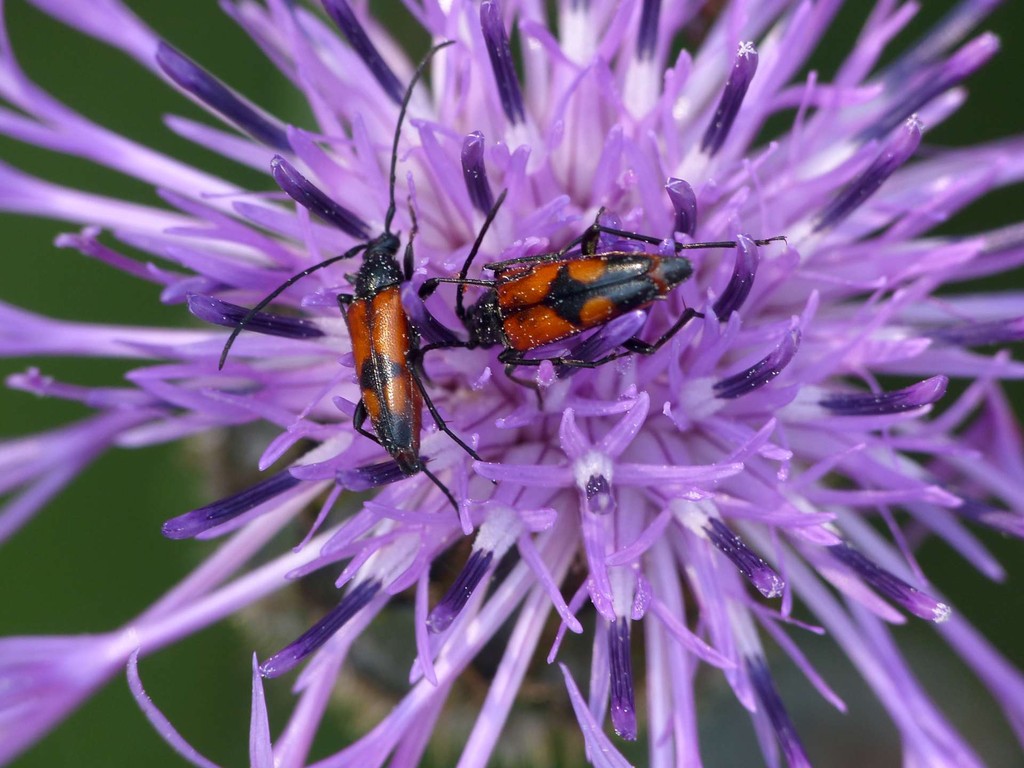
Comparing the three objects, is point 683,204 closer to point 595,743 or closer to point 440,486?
point 440,486

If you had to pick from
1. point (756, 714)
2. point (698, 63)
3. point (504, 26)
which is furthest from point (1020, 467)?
point (504, 26)

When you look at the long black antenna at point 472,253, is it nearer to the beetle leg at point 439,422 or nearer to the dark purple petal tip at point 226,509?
the beetle leg at point 439,422

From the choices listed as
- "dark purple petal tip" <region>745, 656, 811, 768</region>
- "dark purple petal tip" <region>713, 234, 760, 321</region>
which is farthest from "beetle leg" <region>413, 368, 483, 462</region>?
"dark purple petal tip" <region>745, 656, 811, 768</region>

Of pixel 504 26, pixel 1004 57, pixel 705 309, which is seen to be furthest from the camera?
pixel 1004 57

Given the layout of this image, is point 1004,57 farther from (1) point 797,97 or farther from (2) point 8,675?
(2) point 8,675

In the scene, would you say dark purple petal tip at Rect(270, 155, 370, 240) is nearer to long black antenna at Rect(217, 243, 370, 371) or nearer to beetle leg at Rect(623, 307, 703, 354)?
long black antenna at Rect(217, 243, 370, 371)

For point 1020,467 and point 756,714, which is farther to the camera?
point 1020,467
